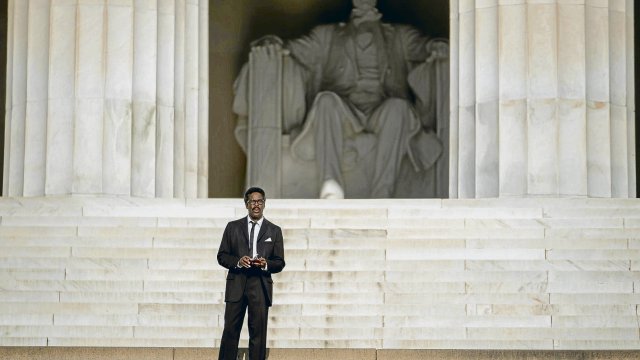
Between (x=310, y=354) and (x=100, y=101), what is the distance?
7667mm

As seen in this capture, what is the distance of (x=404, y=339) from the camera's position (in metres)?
18.7

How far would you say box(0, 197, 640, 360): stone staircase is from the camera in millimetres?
18812

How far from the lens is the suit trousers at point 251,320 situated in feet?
53.1

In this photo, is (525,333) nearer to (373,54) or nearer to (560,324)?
(560,324)

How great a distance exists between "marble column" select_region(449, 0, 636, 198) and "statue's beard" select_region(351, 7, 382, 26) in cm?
510

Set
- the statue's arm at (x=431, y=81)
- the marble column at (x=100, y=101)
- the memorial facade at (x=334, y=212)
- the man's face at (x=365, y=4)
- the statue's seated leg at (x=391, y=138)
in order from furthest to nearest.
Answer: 1. the man's face at (x=365, y=4)
2. the statue's arm at (x=431, y=81)
3. the statue's seated leg at (x=391, y=138)
4. the marble column at (x=100, y=101)
5. the memorial facade at (x=334, y=212)

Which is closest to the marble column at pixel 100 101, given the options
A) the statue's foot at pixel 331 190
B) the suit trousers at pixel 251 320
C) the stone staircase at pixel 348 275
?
the stone staircase at pixel 348 275

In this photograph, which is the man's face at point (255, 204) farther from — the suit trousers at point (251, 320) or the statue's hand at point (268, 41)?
the statue's hand at point (268, 41)

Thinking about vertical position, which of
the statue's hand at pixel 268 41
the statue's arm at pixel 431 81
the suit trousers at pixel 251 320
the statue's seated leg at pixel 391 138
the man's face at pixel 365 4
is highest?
the man's face at pixel 365 4

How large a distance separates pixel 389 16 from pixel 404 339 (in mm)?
12374

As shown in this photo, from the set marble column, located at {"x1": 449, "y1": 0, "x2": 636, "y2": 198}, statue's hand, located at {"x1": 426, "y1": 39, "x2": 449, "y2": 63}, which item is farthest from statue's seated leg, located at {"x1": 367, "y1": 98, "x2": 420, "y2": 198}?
marble column, located at {"x1": 449, "y1": 0, "x2": 636, "y2": 198}

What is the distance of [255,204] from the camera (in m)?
16.2

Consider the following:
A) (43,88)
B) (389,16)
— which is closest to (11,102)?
(43,88)

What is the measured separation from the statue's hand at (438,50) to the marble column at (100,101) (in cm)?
515
